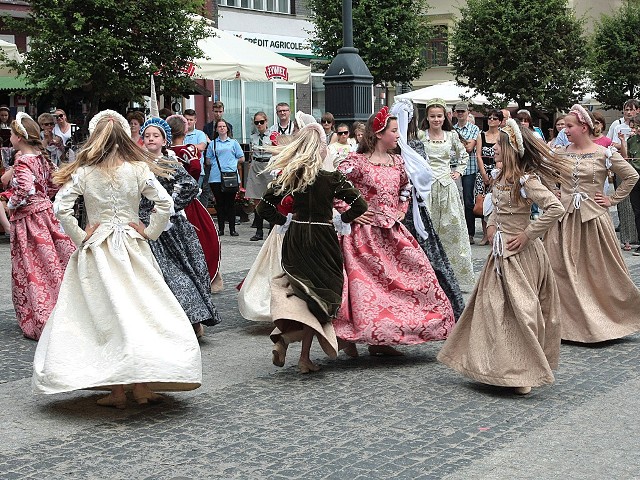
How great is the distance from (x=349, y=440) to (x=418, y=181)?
9.21 ft

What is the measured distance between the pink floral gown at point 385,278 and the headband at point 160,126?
1.46 metres

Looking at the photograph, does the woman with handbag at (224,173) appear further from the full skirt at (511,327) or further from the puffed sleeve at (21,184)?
the full skirt at (511,327)

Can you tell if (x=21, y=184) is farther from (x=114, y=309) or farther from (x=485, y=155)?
(x=485, y=155)

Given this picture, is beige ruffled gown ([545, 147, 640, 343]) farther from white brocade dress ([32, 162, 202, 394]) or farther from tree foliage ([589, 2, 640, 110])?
tree foliage ([589, 2, 640, 110])

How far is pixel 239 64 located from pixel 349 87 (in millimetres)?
4386

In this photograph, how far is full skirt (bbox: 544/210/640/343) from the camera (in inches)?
328

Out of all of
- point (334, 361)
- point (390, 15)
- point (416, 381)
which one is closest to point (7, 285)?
point (334, 361)

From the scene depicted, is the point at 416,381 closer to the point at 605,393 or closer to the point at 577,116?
the point at 605,393

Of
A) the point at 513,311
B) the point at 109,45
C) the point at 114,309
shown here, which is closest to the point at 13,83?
the point at 109,45

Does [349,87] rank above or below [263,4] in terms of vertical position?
below

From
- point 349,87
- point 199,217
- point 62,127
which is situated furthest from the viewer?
point 62,127

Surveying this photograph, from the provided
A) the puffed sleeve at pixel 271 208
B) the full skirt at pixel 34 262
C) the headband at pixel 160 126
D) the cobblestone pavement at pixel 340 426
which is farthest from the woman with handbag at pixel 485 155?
the puffed sleeve at pixel 271 208

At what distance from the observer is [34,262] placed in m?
9.05

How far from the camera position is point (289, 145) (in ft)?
24.1
